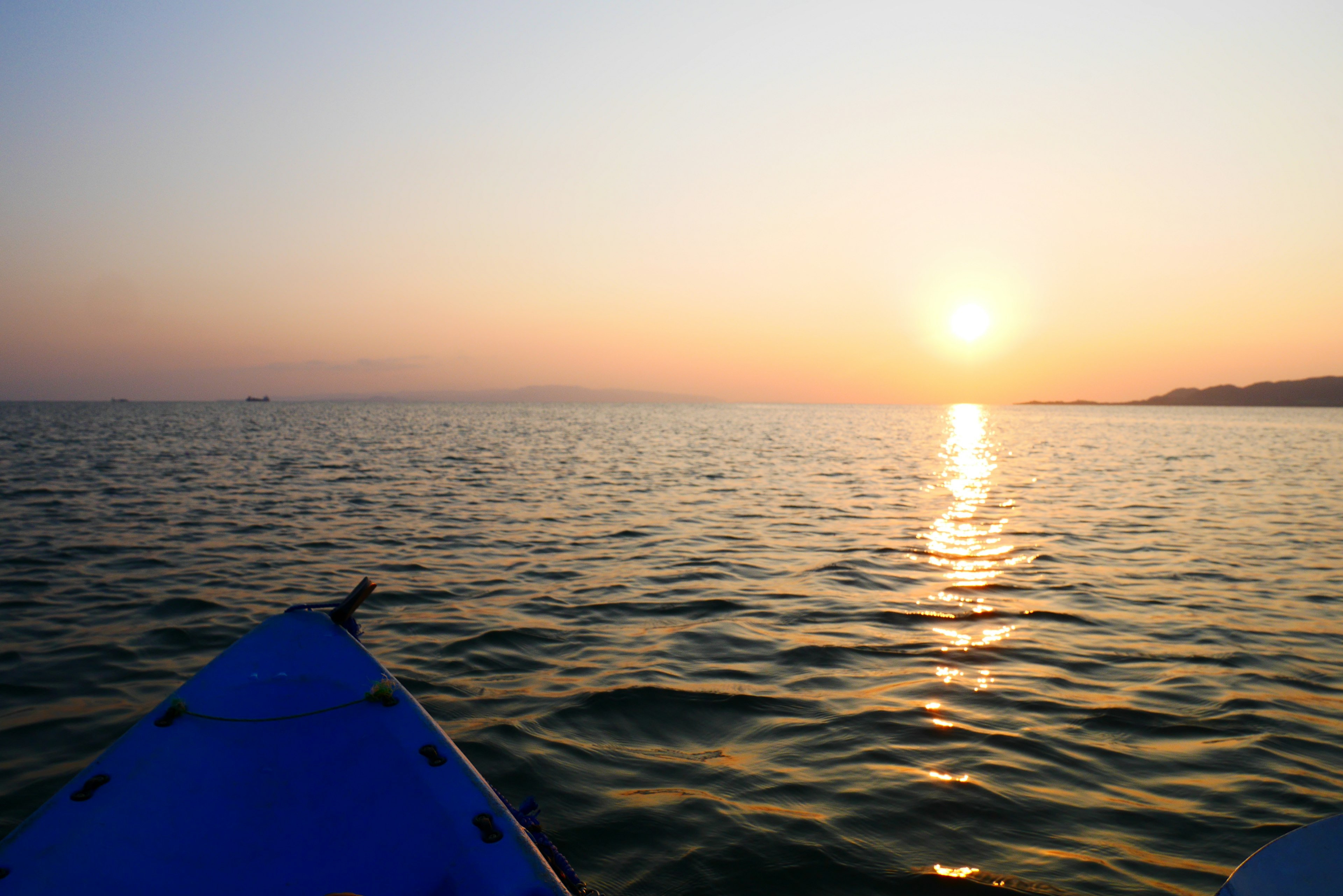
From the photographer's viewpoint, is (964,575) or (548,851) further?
(964,575)

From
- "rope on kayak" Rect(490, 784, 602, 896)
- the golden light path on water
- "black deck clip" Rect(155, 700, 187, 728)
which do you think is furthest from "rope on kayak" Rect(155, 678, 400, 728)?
the golden light path on water

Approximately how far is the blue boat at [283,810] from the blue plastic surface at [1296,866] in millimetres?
2394

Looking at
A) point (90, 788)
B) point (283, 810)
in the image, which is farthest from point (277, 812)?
Result: point (90, 788)

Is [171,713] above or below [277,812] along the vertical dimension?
above

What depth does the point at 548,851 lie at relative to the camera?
317 cm

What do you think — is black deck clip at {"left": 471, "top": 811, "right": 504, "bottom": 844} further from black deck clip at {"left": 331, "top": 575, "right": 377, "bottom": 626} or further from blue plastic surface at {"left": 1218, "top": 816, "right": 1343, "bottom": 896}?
blue plastic surface at {"left": 1218, "top": 816, "right": 1343, "bottom": 896}

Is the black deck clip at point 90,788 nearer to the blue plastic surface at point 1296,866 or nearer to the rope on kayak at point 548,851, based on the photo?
the rope on kayak at point 548,851

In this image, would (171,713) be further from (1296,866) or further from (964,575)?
(964,575)

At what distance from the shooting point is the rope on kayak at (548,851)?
2908 mm

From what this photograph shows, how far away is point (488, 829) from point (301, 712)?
148 centimetres

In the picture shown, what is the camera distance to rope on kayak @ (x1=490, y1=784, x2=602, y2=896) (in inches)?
114

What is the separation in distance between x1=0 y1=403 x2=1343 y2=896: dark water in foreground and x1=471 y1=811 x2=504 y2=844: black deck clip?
1052 mm

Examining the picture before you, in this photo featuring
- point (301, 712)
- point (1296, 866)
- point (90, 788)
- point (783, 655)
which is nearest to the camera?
point (1296, 866)

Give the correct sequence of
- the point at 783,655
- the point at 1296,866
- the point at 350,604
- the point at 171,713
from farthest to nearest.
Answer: the point at 783,655 < the point at 350,604 < the point at 171,713 < the point at 1296,866
